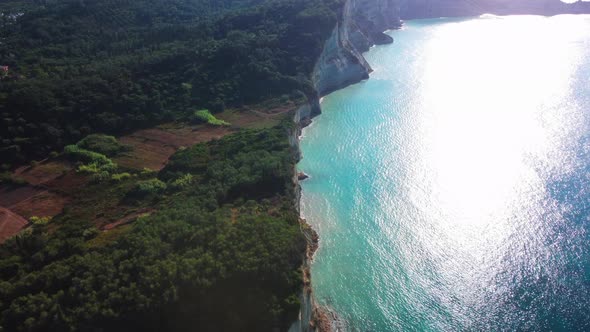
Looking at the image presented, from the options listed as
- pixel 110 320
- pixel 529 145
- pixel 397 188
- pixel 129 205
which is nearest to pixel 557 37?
pixel 529 145

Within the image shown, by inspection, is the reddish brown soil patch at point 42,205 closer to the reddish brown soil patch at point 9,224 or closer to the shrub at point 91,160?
the reddish brown soil patch at point 9,224

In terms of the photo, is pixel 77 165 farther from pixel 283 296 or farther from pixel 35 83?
pixel 283 296

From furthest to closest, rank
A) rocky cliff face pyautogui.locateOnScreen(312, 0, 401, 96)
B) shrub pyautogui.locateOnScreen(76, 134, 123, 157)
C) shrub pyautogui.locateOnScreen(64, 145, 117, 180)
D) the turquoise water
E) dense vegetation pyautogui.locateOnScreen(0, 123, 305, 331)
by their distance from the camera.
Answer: rocky cliff face pyautogui.locateOnScreen(312, 0, 401, 96) → shrub pyautogui.locateOnScreen(76, 134, 123, 157) → shrub pyautogui.locateOnScreen(64, 145, 117, 180) → the turquoise water → dense vegetation pyautogui.locateOnScreen(0, 123, 305, 331)

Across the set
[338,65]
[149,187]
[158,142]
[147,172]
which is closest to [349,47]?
[338,65]

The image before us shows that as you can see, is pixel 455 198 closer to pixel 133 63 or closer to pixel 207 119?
pixel 207 119

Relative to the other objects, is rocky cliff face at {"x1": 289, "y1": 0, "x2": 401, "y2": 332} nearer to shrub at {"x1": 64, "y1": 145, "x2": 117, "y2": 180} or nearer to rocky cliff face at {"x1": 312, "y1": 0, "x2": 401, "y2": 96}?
rocky cliff face at {"x1": 312, "y1": 0, "x2": 401, "y2": 96}

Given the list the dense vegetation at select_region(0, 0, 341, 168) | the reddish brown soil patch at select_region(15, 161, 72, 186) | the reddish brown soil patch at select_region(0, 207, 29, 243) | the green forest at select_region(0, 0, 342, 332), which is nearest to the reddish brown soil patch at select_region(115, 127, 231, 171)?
the green forest at select_region(0, 0, 342, 332)
